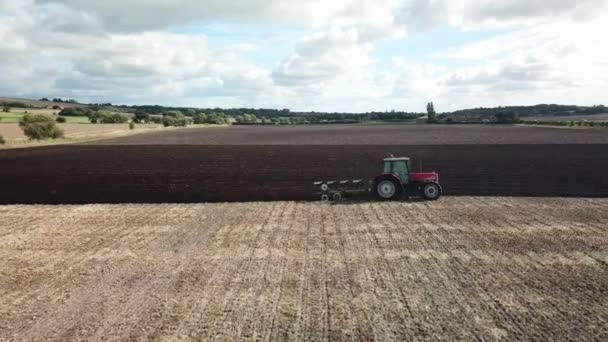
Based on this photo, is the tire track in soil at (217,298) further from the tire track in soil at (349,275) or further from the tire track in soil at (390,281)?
the tire track in soil at (390,281)

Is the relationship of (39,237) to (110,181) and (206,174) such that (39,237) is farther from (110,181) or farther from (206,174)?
(206,174)

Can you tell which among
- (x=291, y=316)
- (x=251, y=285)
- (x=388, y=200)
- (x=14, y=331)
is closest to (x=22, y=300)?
(x=14, y=331)

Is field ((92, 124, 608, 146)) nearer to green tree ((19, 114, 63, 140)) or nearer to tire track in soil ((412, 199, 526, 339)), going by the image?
green tree ((19, 114, 63, 140))

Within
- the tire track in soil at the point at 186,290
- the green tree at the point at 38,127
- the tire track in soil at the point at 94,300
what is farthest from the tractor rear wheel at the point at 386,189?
the green tree at the point at 38,127

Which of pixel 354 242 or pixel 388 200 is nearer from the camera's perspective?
pixel 354 242

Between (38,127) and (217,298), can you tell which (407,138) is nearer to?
(38,127)

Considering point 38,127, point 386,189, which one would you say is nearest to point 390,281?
point 386,189
